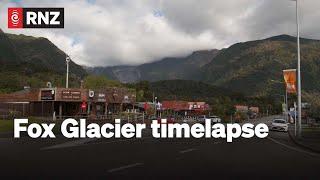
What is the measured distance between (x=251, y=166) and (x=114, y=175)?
188 inches

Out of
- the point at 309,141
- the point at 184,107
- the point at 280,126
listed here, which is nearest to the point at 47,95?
the point at 280,126

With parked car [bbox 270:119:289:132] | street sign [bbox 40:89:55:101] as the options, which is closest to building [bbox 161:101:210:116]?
street sign [bbox 40:89:55:101]

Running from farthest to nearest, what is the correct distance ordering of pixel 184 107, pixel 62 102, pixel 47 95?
1. pixel 184 107
2. pixel 62 102
3. pixel 47 95

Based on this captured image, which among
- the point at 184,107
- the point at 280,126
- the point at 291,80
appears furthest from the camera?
the point at 184,107

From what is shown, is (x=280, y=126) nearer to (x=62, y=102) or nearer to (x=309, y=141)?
(x=309, y=141)

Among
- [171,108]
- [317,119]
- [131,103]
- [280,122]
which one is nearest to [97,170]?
[280,122]

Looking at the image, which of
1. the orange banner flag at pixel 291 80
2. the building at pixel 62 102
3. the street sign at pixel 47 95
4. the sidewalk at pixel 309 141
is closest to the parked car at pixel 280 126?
the sidewalk at pixel 309 141

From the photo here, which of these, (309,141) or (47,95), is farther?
(47,95)

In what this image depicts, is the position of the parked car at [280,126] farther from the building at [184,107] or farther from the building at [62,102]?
the building at [184,107]

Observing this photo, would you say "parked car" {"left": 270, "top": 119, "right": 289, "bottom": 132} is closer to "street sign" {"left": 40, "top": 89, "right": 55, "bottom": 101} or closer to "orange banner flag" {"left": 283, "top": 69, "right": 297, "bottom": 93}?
"orange banner flag" {"left": 283, "top": 69, "right": 297, "bottom": 93}

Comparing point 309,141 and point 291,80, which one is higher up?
point 291,80

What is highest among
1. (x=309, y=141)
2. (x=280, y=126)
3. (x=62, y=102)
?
(x=62, y=102)

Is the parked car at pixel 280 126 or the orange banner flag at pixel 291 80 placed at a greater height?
the orange banner flag at pixel 291 80

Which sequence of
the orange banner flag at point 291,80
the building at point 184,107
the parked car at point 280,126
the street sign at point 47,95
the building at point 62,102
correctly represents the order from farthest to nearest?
the building at point 184,107 < the building at point 62,102 < the street sign at point 47,95 < the parked car at point 280,126 < the orange banner flag at point 291,80
